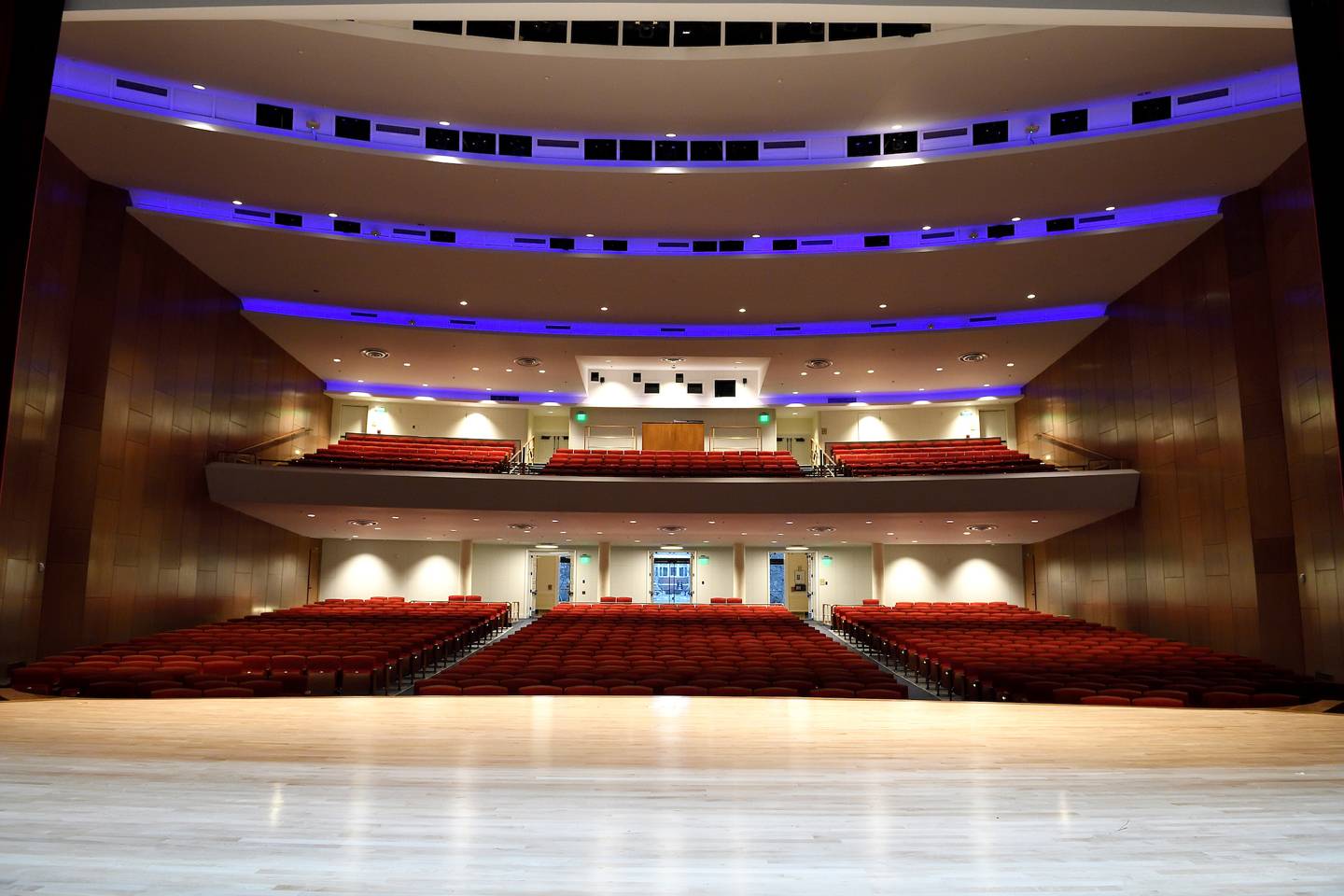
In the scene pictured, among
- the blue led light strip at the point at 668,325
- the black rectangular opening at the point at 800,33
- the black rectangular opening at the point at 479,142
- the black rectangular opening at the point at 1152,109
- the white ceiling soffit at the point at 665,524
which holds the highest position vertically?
the black rectangular opening at the point at 800,33

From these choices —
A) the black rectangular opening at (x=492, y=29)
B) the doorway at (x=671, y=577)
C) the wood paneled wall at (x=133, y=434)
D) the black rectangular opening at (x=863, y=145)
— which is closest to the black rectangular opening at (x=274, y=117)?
the wood paneled wall at (x=133, y=434)

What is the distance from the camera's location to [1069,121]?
10078mm

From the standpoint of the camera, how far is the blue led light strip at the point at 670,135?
9.33 metres

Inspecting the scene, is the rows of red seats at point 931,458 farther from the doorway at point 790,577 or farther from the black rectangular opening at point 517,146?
the black rectangular opening at point 517,146

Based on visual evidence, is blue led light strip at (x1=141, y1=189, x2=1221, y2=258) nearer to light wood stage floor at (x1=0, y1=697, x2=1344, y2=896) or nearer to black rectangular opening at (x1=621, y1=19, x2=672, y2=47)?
black rectangular opening at (x1=621, y1=19, x2=672, y2=47)

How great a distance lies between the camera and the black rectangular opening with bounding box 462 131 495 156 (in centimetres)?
1078

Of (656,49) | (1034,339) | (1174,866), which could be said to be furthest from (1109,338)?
(1174,866)

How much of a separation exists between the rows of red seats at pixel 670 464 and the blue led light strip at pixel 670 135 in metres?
6.13

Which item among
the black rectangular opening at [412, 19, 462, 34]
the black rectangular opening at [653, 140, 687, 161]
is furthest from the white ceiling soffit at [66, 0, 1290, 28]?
the black rectangular opening at [653, 140, 687, 161]

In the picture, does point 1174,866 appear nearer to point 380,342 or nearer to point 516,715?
point 516,715

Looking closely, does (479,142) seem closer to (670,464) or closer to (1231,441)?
(670,464)

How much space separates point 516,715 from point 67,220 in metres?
9.06

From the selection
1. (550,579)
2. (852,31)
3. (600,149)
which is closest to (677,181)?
(600,149)

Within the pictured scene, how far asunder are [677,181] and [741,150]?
97 cm
